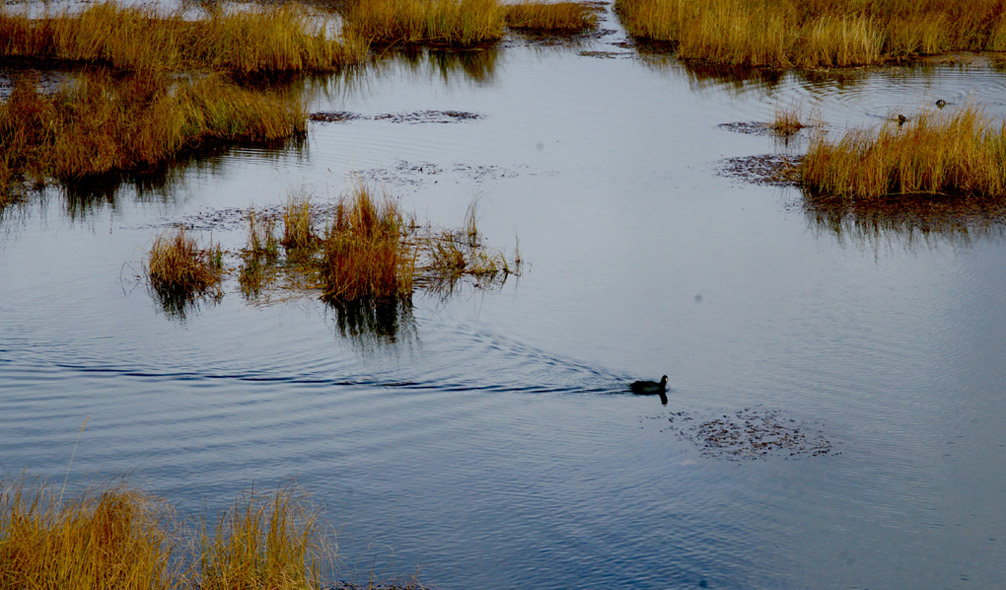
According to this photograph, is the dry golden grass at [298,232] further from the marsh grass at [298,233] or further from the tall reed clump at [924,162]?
the tall reed clump at [924,162]

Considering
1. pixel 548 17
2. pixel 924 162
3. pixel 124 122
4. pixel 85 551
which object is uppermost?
pixel 548 17

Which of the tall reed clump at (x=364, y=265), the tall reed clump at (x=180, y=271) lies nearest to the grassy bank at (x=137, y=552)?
the tall reed clump at (x=364, y=265)

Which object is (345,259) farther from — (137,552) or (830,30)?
(830,30)

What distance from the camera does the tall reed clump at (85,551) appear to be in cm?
397

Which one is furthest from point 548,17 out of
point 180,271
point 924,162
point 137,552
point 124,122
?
point 137,552

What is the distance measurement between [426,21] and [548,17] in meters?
3.46

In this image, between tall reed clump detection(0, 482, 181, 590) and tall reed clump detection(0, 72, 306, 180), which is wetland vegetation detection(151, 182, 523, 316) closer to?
tall reed clump detection(0, 72, 306, 180)

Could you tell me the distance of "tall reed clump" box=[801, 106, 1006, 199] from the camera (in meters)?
11.2

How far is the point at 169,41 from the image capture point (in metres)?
17.3

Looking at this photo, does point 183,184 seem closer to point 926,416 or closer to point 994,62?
point 926,416

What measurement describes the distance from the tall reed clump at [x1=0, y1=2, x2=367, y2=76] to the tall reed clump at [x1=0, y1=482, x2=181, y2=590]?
13575 millimetres

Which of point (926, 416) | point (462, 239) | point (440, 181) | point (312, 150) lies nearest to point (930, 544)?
point (926, 416)

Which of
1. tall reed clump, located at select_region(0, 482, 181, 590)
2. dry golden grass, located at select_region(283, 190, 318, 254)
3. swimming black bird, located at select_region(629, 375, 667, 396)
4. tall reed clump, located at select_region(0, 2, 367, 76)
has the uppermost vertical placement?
tall reed clump, located at select_region(0, 2, 367, 76)

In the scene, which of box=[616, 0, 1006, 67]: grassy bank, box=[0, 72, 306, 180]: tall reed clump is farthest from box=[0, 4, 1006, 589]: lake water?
box=[616, 0, 1006, 67]: grassy bank
